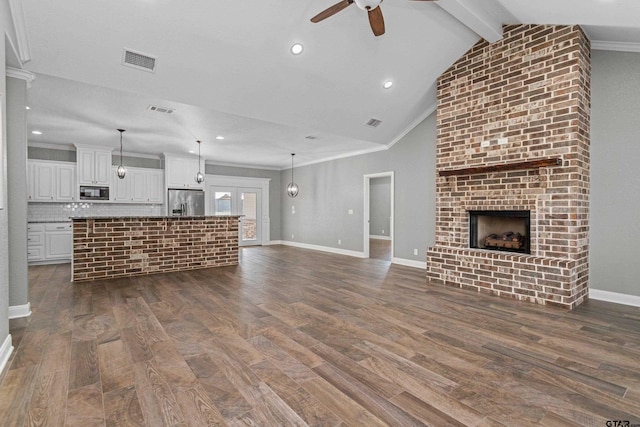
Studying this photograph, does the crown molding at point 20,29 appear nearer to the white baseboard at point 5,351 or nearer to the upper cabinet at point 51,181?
the white baseboard at point 5,351

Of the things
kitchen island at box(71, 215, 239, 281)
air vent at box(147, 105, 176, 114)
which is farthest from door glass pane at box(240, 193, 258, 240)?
air vent at box(147, 105, 176, 114)

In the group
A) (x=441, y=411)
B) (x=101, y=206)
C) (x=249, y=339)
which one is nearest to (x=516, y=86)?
(x=441, y=411)

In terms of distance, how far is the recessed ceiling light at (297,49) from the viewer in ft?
12.0

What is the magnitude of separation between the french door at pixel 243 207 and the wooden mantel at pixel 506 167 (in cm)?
673

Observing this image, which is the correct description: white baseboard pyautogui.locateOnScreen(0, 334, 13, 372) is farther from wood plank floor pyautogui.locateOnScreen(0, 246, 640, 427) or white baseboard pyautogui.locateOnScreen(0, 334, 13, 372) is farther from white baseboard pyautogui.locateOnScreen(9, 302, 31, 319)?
white baseboard pyautogui.locateOnScreen(9, 302, 31, 319)

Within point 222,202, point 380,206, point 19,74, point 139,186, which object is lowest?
point 380,206

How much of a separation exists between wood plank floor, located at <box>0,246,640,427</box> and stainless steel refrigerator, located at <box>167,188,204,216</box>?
171 inches

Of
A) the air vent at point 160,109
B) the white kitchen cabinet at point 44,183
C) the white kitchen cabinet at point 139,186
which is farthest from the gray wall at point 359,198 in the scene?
the white kitchen cabinet at point 44,183

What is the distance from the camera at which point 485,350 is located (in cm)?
249

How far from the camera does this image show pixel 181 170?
8344 millimetres

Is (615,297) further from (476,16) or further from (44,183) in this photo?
(44,183)

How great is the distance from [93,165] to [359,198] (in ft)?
20.1

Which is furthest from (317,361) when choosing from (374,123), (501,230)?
(374,123)

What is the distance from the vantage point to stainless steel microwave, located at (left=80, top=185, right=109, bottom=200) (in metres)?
7.09
